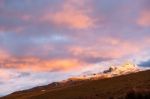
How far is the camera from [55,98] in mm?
83250

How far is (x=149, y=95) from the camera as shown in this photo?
25.3 metres

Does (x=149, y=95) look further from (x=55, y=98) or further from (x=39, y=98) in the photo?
(x=39, y=98)

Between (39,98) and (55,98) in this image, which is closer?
(55,98)

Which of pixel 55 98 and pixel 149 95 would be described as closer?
pixel 149 95

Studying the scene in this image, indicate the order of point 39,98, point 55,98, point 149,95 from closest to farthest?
point 149,95 → point 55,98 → point 39,98

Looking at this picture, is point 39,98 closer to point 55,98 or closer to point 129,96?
point 55,98

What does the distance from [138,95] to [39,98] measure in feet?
223

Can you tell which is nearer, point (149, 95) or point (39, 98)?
point (149, 95)

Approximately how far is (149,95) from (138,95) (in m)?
0.79

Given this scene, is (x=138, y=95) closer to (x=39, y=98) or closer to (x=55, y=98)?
(x=55, y=98)

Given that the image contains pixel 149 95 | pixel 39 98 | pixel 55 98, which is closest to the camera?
pixel 149 95

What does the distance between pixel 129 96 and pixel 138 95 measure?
91 centimetres

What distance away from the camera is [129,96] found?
86.8 ft

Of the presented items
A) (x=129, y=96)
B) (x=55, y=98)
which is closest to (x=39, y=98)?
(x=55, y=98)
